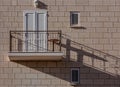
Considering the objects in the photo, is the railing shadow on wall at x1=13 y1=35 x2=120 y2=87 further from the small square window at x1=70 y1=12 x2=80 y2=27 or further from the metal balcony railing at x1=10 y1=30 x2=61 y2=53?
the small square window at x1=70 y1=12 x2=80 y2=27

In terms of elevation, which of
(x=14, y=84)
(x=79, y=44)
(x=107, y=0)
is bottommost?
(x=14, y=84)

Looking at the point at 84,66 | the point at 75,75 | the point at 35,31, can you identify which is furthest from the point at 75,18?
the point at 75,75

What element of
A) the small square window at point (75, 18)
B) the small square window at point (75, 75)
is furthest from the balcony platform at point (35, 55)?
the small square window at point (75, 18)

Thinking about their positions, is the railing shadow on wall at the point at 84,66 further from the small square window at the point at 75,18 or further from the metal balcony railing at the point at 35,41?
the small square window at the point at 75,18

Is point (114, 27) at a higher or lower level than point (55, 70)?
higher

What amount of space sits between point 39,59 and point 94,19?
2.70 m

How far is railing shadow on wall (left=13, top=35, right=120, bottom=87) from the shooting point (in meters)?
24.0

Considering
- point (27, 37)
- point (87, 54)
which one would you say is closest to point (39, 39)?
point (27, 37)

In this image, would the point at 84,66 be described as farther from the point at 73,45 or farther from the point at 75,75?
the point at 73,45

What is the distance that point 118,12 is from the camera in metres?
24.3

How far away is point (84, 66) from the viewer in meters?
24.0

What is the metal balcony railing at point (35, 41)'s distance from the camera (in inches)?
942

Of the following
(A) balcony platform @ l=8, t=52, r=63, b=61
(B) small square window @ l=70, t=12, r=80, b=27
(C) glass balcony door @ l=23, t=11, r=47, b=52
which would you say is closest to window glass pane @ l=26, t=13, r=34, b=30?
(C) glass balcony door @ l=23, t=11, r=47, b=52

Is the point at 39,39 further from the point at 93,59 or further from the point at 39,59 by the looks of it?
the point at 93,59
